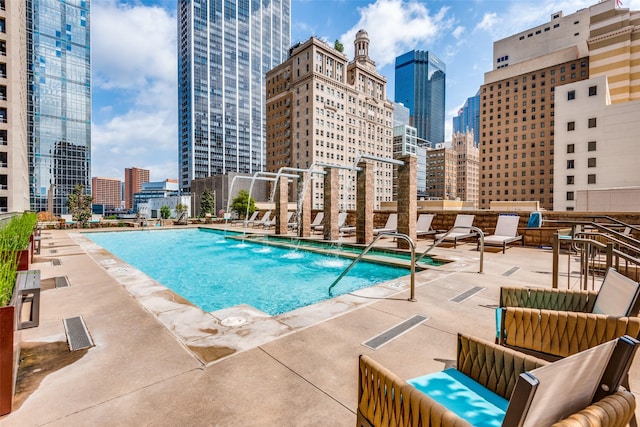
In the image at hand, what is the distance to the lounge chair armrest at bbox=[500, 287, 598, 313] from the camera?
3.17 meters

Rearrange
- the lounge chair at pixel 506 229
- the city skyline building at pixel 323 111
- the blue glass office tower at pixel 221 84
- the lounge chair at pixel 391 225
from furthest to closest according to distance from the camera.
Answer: the blue glass office tower at pixel 221 84 < the city skyline building at pixel 323 111 < the lounge chair at pixel 391 225 < the lounge chair at pixel 506 229

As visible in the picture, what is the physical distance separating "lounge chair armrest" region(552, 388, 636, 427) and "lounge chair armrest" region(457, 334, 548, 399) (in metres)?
0.46

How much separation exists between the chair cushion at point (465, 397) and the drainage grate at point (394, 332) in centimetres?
136

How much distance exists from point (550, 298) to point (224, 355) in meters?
3.80

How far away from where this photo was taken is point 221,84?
11669 centimetres

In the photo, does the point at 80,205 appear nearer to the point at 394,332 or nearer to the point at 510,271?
the point at 394,332

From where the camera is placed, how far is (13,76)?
31312mm

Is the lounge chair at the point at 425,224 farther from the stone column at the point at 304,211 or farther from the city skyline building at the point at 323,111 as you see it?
the city skyline building at the point at 323,111

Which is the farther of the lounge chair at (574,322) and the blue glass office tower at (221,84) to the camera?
the blue glass office tower at (221,84)

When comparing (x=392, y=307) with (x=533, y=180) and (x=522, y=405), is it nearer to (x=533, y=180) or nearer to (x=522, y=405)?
(x=522, y=405)

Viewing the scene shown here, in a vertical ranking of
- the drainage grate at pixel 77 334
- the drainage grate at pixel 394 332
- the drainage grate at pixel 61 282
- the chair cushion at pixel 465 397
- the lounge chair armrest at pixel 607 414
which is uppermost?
the lounge chair armrest at pixel 607 414

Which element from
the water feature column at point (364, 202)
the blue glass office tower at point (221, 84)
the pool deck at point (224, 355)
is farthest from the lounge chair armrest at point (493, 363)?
the blue glass office tower at point (221, 84)

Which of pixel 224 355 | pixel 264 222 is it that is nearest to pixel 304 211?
pixel 264 222

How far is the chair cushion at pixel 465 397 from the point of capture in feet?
5.83
